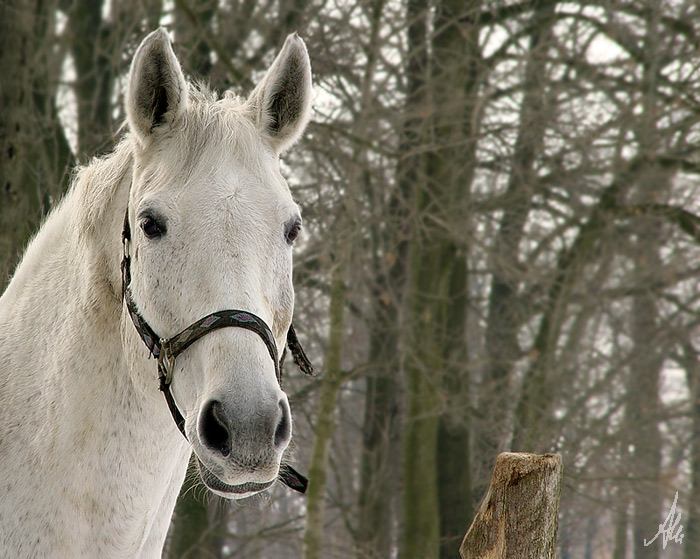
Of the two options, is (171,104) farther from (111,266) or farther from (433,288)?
(433,288)

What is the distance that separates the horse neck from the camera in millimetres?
2453

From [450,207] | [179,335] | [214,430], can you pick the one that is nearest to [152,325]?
[179,335]

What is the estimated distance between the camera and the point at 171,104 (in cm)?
259

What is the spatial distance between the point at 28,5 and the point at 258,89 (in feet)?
20.0

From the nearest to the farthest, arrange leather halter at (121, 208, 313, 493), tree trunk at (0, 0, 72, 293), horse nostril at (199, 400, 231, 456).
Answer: horse nostril at (199, 400, 231, 456), leather halter at (121, 208, 313, 493), tree trunk at (0, 0, 72, 293)

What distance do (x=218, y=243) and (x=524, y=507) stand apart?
1.28m

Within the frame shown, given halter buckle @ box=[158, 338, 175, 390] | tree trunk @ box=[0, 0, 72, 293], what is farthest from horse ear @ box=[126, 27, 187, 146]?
tree trunk @ box=[0, 0, 72, 293]

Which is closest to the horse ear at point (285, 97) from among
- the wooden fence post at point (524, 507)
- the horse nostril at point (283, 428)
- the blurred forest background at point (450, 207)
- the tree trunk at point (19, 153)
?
the horse nostril at point (283, 428)

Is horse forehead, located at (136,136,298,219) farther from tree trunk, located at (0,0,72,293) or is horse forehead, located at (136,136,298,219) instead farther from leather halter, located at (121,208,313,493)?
tree trunk, located at (0,0,72,293)

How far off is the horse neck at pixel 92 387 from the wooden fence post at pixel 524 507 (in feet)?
3.65

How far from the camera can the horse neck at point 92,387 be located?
2.45 metres

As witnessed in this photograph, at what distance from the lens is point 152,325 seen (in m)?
2.35

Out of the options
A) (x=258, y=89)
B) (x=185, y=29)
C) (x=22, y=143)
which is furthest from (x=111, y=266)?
(x=185, y=29)

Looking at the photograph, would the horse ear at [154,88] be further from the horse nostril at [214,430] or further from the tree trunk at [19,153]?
the tree trunk at [19,153]
